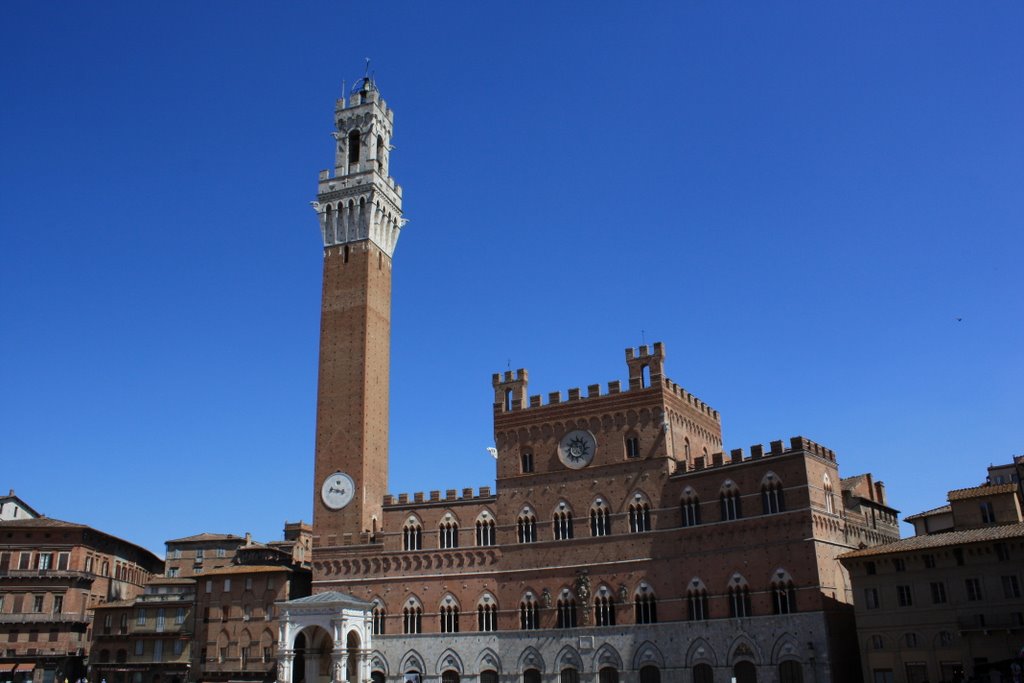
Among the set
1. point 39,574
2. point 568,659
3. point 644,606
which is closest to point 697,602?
point 644,606

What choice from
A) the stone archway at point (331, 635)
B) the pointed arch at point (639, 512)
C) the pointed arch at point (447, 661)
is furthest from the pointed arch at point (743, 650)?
the stone archway at point (331, 635)

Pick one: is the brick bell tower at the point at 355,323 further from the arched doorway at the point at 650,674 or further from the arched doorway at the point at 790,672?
the arched doorway at the point at 790,672

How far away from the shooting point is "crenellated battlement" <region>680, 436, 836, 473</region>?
1870 inches

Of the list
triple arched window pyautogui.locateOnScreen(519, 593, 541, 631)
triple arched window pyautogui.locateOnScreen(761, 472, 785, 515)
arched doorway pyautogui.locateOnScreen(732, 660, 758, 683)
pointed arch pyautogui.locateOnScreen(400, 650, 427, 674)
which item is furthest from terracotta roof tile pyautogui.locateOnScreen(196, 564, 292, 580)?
triple arched window pyautogui.locateOnScreen(761, 472, 785, 515)

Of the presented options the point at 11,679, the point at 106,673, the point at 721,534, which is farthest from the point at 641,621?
the point at 11,679

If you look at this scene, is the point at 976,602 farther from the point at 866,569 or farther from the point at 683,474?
the point at 683,474

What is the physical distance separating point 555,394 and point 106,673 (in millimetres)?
39112

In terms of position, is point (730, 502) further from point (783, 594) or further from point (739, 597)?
point (783, 594)

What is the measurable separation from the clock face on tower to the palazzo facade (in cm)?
11

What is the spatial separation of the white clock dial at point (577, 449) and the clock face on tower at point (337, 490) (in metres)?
14.0

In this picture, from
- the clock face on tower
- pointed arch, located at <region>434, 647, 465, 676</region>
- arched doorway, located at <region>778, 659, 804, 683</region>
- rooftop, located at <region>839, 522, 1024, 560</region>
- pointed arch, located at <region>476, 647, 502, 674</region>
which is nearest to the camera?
rooftop, located at <region>839, 522, 1024, 560</region>

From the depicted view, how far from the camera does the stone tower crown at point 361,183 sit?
65812 millimetres

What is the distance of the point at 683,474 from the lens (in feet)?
170

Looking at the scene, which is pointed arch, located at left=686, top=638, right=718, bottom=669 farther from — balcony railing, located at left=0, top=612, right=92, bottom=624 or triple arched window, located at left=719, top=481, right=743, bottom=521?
balcony railing, located at left=0, top=612, right=92, bottom=624
